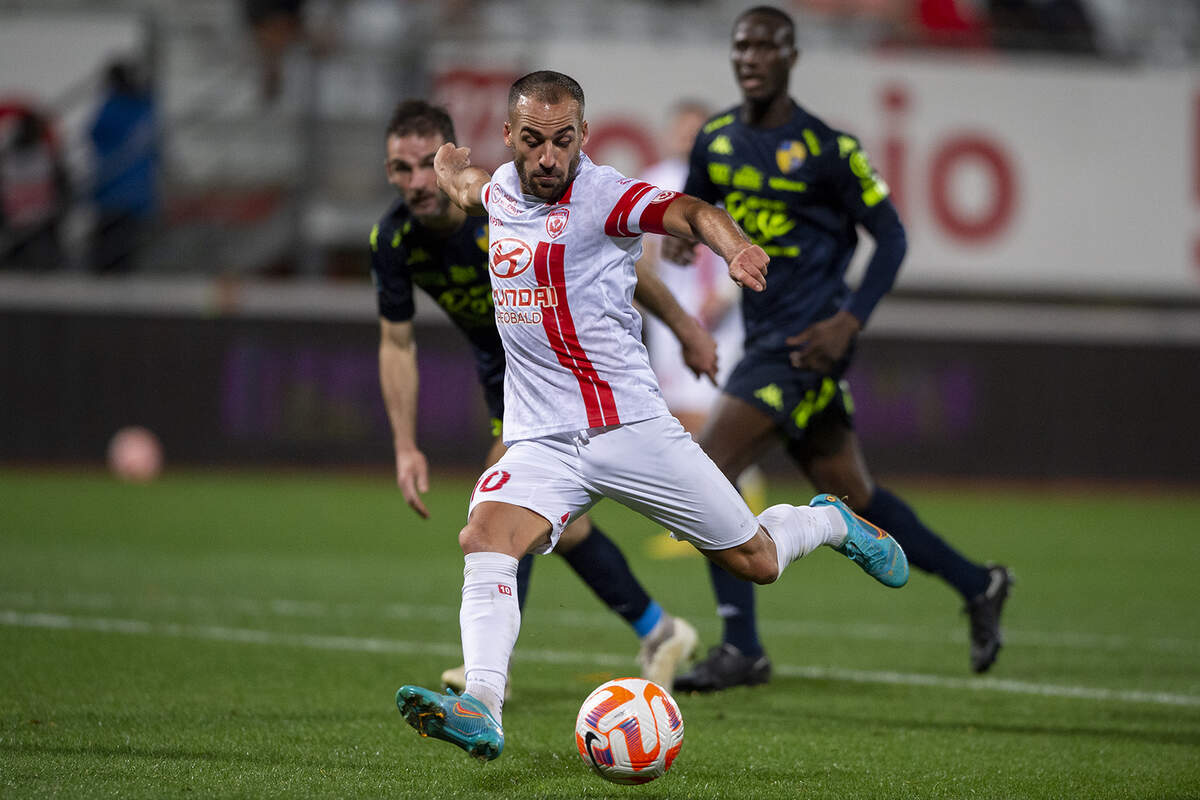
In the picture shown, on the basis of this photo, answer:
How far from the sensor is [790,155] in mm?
5762

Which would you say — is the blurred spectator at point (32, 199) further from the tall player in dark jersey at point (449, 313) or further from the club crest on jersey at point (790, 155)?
the club crest on jersey at point (790, 155)

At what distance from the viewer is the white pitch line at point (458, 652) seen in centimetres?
579

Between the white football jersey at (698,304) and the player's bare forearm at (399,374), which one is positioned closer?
the player's bare forearm at (399,374)

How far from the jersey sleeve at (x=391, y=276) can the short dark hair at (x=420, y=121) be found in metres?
0.35

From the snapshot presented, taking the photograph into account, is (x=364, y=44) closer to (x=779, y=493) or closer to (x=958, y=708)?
(x=779, y=493)

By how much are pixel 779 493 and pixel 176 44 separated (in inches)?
289

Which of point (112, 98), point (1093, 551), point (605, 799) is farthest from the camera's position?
point (112, 98)

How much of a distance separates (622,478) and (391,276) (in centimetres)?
155

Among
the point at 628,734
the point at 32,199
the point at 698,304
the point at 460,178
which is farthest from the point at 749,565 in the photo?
the point at 32,199

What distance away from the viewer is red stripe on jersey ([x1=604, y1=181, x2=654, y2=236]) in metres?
4.12

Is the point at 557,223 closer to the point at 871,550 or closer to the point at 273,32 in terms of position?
the point at 871,550

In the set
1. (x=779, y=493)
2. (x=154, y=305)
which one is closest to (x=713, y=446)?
(x=779, y=493)

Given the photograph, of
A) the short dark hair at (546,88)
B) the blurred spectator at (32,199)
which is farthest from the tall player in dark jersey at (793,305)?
the blurred spectator at (32,199)

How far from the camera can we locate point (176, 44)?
15.0 meters
